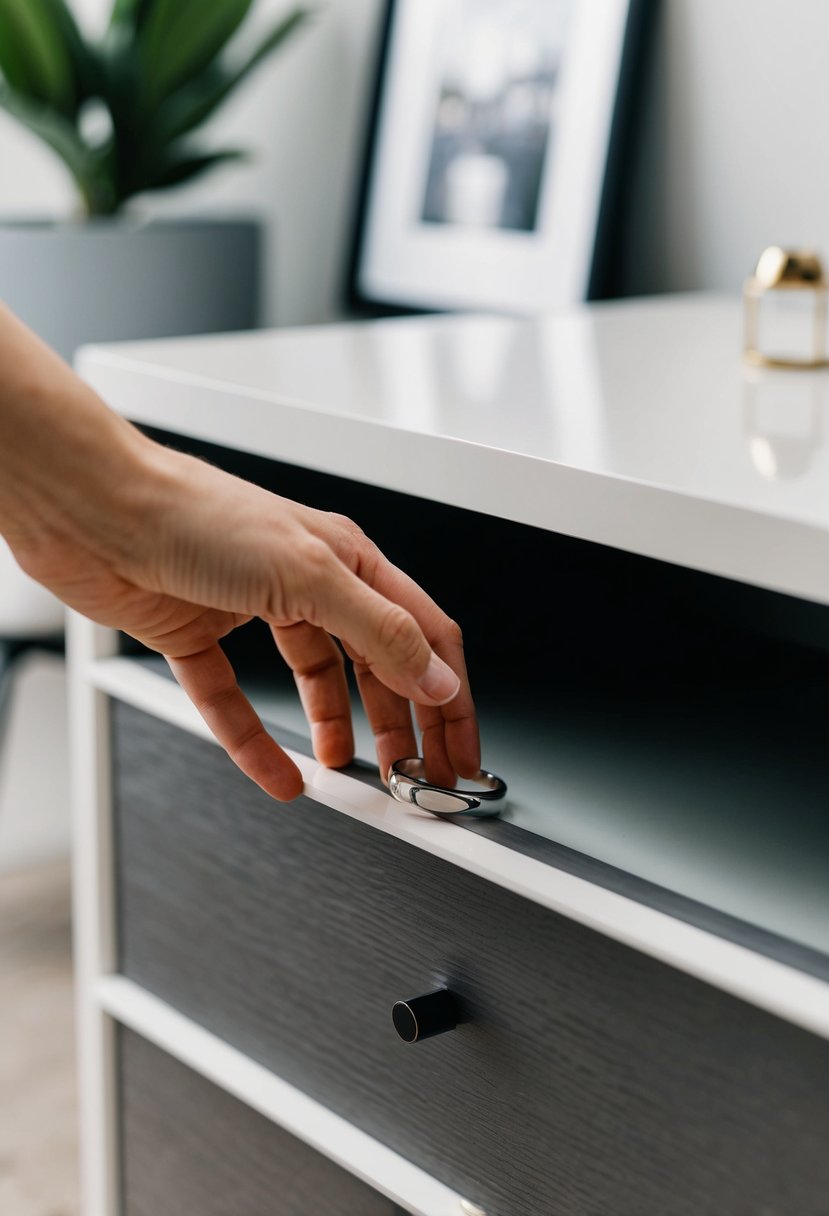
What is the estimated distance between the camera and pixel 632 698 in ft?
1.96

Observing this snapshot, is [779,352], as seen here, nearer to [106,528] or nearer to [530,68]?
[106,528]

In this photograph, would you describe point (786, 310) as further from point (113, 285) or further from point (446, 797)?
point (113, 285)

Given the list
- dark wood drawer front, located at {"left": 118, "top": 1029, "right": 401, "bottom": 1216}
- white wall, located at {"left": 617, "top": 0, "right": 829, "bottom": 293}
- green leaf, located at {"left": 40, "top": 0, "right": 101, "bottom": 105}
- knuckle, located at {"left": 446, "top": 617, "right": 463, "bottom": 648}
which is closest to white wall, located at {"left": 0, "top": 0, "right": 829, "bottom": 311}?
white wall, located at {"left": 617, "top": 0, "right": 829, "bottom": 293}

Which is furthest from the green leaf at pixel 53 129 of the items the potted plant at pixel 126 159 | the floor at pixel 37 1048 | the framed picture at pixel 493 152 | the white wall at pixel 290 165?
the floor at pixel 37 1048

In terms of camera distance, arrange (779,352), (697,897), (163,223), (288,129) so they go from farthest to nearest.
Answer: (288,129) → (163,223) → (779,352) → (697,897)

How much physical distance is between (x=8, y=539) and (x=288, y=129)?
1022 mm

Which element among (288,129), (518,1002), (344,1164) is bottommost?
(344,1164)

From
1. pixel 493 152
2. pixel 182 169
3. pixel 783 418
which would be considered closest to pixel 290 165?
pixel 182 169

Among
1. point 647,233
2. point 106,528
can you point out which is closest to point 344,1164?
point 106,528

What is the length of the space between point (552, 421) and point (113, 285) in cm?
79

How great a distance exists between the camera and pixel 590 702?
591 millimetres

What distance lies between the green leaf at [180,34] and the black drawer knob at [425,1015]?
0.99 m

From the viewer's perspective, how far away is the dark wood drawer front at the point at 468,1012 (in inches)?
15.2

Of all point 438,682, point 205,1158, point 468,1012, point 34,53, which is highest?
point 34,53
